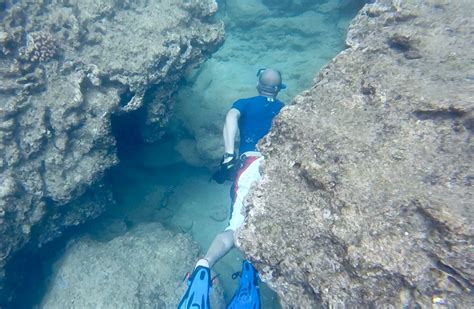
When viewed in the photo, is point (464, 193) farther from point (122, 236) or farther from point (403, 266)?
point (122, 236)

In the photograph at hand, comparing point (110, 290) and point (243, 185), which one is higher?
point (243, 185)

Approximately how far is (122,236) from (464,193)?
16.2 ft

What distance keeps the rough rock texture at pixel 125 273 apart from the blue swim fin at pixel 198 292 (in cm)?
117

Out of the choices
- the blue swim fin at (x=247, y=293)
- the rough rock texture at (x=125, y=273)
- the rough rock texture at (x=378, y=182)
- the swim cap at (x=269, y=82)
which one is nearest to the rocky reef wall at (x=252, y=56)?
the swim cap at (x=269, y=82)

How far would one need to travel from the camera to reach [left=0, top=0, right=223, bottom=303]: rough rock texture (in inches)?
154

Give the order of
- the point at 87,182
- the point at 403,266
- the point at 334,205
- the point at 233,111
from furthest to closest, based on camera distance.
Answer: the point at 233,111
the point at 87,182
the point at 334,205
the point at 403,266

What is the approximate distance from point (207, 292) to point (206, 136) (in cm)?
341

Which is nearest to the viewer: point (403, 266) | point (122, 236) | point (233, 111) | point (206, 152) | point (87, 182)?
point (403, 266)

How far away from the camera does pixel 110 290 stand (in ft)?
15.4

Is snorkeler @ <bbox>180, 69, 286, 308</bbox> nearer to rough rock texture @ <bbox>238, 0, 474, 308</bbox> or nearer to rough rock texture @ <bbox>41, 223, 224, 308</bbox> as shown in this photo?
rough rock texture @ <bbox>41, 223, 224, 308</bbox>

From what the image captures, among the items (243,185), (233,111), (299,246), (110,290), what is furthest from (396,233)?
(110,290)

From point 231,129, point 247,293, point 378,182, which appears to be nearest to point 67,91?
point 231,129

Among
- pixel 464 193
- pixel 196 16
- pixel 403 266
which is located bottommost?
pixel 403 266

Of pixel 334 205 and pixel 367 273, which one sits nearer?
pixel 367 273
